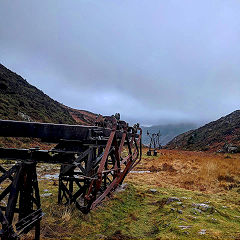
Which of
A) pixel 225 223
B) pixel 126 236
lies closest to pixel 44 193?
pixel 126 236

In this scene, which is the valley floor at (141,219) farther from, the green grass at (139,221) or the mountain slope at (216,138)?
the mountain slope at (216,138)

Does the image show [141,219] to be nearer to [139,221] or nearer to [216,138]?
[139,221]

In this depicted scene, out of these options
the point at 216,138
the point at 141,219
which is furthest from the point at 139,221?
the point at 216,138

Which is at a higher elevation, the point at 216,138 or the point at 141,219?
the point at 216,138

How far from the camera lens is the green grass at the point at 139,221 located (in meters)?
5.57

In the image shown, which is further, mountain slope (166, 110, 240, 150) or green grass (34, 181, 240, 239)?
mountain slope (166, 110, 240, 150)

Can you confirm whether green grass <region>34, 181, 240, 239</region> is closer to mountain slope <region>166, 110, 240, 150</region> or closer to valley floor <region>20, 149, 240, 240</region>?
valley floor <region>20, 149, 240, 240</region>

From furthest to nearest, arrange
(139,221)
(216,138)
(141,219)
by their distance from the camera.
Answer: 1. (216,138)
2. (141,219)
3. (139,221)

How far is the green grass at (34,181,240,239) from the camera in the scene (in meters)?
5.57

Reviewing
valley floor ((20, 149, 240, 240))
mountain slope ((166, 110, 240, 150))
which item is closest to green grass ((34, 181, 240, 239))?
valley floor ((20, 149, 240, 240))

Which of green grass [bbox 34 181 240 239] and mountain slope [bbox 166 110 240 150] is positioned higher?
mountain slope [bbox 166 110 240 150]

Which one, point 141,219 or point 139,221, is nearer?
point 139,221

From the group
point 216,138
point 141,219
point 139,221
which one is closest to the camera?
point 139,221

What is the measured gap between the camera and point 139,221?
22.7 feet
